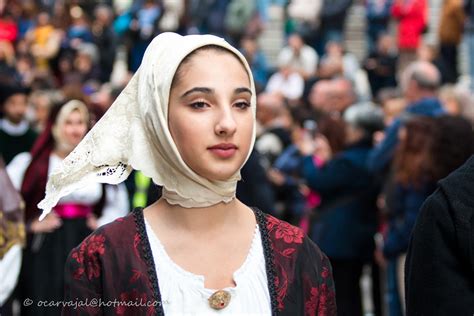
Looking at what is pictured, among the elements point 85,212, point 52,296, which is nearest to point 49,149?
point 85,212

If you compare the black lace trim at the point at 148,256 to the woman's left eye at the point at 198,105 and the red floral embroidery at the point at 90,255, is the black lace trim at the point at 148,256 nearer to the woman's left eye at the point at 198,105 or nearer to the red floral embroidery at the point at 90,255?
the red floral embroidery at the point at 90,255

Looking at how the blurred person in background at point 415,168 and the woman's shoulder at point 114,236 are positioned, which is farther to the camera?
the blurred person in background at point 415,168

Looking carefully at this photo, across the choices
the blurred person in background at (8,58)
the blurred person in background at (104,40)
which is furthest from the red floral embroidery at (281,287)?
the blurred person in background at (104,40)

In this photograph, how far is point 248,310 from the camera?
3768mm

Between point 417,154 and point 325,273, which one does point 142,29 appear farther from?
point 325,273

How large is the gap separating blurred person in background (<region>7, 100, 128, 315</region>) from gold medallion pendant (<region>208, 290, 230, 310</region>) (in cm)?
467

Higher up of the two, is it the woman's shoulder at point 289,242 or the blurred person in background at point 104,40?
the blurred person in background at point 104,40

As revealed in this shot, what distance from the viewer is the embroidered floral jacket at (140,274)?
3.73 meters

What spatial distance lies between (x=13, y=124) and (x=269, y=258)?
8.17m

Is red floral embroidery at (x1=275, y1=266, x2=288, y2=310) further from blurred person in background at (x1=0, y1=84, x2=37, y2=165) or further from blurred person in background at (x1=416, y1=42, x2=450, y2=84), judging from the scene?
blurred person in background at (x1=416, y1=42, x2=450, y2=84)

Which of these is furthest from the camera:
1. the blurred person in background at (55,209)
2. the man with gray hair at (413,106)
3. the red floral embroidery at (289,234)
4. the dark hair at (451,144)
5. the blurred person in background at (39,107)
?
the blurred person in background at (39,107)

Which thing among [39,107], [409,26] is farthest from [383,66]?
[39,107]

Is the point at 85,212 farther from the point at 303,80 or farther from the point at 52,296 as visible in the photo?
the point at 303,80

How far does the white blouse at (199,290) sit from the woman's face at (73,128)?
460 cm
